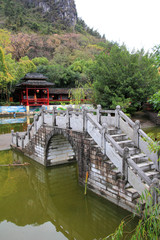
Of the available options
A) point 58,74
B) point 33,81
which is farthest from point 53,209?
point 58,74

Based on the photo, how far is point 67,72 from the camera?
46.7 m

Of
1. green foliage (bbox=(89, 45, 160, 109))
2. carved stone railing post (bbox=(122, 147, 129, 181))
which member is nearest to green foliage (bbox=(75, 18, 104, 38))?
green foliage (bbox=(89, 45, 160, 109))

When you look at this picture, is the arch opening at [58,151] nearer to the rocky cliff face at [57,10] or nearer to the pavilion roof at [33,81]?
the pavilion roof at [33,81]

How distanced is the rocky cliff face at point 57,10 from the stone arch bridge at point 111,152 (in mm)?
84560

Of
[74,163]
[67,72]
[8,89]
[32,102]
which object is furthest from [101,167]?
[67,72]

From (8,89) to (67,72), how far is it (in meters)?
13.9

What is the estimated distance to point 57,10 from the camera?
83.9 metres

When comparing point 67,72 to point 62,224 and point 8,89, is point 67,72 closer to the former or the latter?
point 8,89

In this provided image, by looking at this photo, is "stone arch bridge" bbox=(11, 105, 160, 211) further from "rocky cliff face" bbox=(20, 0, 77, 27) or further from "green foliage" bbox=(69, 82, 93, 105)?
"rocky cliff face" bbox=(20, 0, 77, 27)

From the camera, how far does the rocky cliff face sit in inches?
3295

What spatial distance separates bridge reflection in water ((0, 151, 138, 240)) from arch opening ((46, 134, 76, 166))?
1.20m

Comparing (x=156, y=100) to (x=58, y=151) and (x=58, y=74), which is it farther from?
(x=58, y=74)

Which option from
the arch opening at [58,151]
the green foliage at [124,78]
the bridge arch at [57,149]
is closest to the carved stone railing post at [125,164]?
the bridge arch at [57,149]

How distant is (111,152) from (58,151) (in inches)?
213
